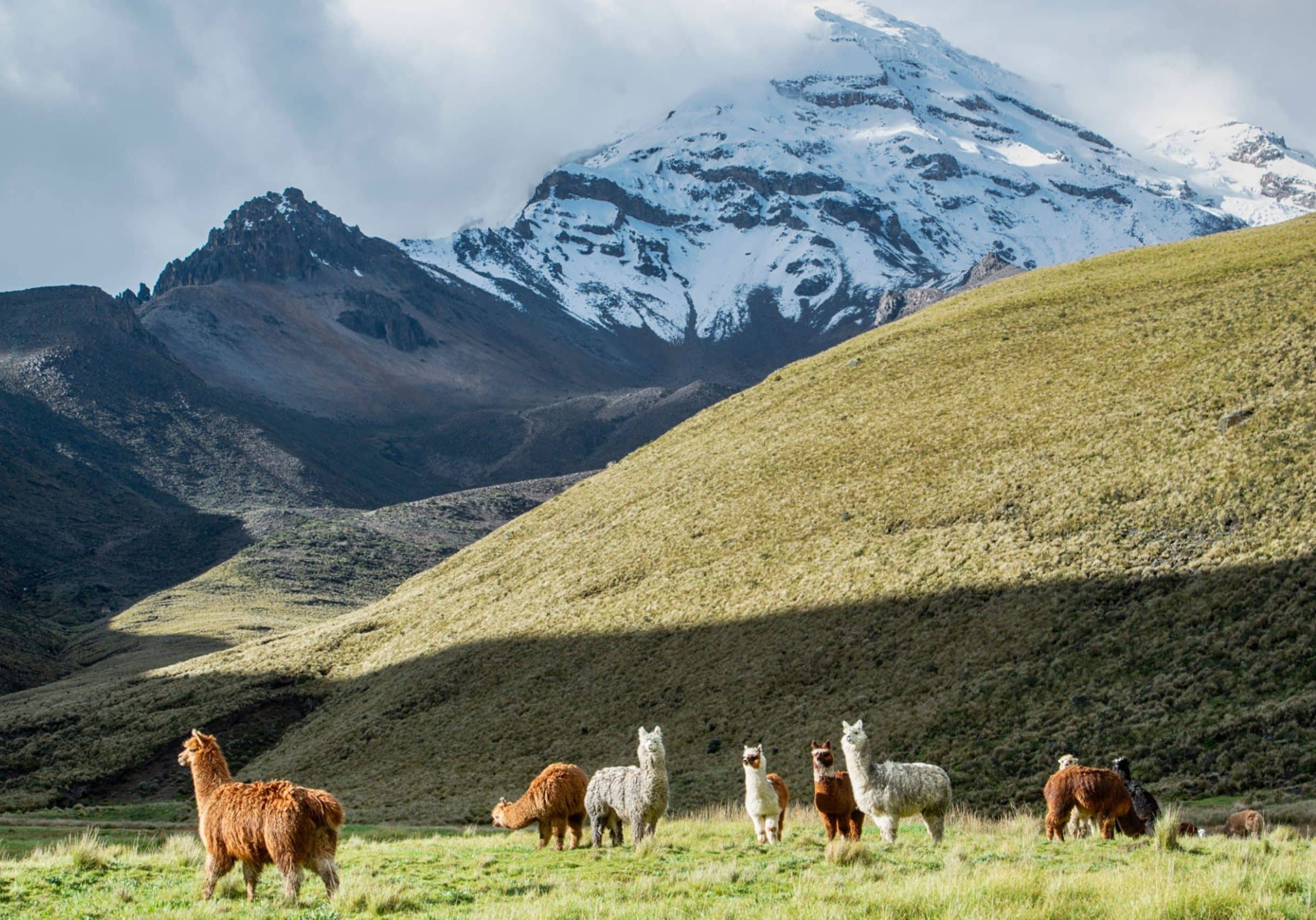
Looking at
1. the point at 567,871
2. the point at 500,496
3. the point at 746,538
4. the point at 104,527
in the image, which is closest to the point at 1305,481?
the point at 746,538

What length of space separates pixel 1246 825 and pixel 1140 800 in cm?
182

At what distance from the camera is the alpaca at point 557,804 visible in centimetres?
1775

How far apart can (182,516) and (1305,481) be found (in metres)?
183

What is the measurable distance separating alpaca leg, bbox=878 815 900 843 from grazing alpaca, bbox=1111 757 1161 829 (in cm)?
362

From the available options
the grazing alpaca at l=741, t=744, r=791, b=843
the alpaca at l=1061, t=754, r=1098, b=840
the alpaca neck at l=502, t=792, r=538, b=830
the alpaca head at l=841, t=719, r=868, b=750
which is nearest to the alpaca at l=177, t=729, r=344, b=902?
the alpaca neck at l=502, t=792, r=538, b=830

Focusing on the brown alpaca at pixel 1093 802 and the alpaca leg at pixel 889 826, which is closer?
the alpaca leg at pixel 889 826

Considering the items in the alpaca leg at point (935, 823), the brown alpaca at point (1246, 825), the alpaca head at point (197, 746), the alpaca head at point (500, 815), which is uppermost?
the alpaca head at point (197, 746)

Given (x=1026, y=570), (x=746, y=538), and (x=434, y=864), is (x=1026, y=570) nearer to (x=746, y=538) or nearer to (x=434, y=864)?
(x=746, y=538)

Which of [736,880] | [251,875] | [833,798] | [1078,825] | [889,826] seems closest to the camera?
[251,875]

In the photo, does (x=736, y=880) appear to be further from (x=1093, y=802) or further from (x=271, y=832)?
(x=1093, y=802)

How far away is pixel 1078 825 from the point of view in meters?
16.9

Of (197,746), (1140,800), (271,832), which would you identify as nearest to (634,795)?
(271,832)

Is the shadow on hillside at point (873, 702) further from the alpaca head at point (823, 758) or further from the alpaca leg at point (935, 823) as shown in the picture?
the alpaca head at point (823, 758)

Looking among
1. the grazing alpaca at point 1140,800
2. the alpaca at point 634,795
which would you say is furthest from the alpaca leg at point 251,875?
the grazing alpaca at point 1140,800
